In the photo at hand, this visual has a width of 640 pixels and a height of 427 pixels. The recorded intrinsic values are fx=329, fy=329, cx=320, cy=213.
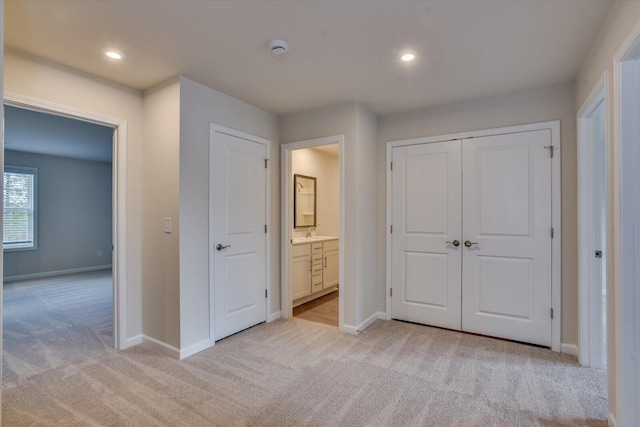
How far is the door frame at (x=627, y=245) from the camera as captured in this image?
5.58ft

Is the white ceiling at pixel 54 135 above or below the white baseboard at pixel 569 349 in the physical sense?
above

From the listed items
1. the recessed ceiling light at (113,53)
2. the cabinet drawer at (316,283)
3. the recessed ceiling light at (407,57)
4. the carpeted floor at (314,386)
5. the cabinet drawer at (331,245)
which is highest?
the recessed ceiling light at (113,53)

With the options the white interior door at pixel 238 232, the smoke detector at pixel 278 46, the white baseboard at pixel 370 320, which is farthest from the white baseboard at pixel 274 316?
the smoke detector at pixel 278 46

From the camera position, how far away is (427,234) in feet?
11.8

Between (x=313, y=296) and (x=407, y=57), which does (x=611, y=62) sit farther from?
(x=313, y=296)

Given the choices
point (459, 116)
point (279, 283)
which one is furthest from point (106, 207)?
point (459, 116)

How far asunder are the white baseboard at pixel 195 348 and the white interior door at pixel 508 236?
8.39ft

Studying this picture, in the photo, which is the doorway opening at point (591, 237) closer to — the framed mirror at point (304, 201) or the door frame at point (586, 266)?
the door frame at point (586, 266)

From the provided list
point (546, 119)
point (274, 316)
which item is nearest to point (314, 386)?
point (274, 316)

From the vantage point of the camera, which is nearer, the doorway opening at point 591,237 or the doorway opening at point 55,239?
the doorway opening at point 591,237

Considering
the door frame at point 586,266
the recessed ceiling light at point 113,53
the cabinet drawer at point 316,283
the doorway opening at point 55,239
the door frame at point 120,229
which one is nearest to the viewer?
the recessed ceiling light at point 113,53

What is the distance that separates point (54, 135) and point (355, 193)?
4.83 metres

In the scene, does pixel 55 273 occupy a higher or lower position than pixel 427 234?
A: lower

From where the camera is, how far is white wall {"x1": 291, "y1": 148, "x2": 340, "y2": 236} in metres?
5.32
